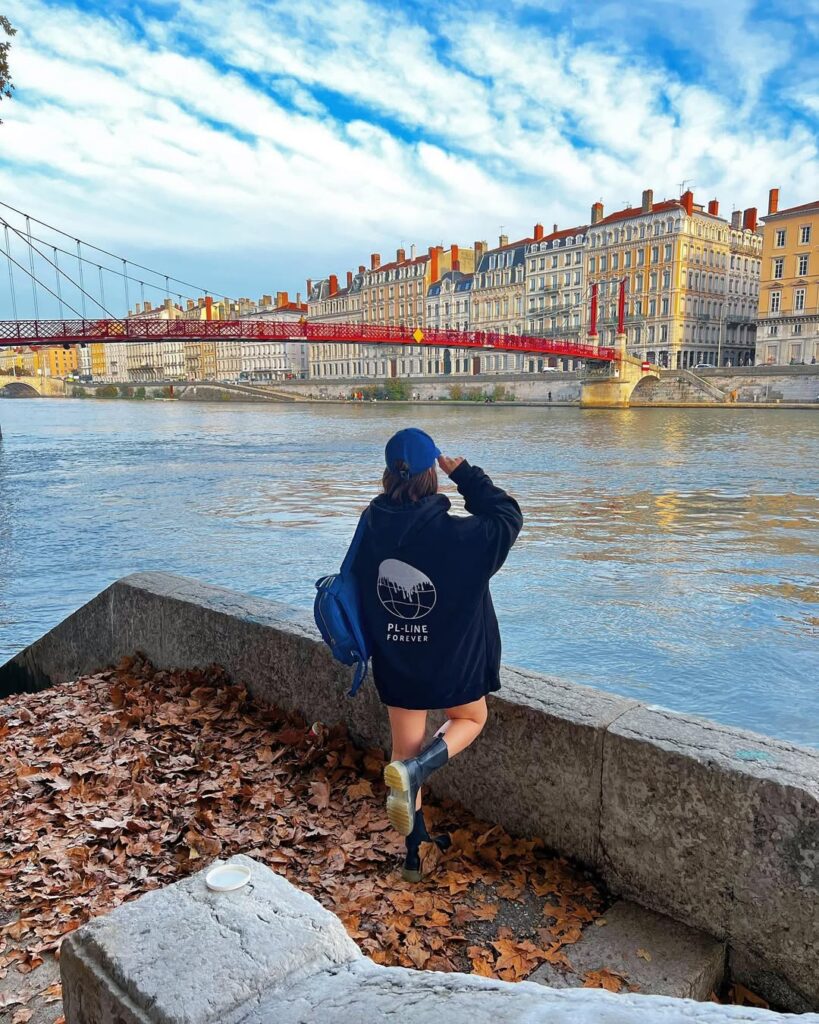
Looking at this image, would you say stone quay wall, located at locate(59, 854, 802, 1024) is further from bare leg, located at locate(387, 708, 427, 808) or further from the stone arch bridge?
the stone arch bridge

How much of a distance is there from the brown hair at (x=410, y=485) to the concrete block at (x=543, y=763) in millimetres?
816

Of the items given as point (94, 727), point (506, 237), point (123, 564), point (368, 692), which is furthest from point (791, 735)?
point (506, 237)

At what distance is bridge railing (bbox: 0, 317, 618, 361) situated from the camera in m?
37.8

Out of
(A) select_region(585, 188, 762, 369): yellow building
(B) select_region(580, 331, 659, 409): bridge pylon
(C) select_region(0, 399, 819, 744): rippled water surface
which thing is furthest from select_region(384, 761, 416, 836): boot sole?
(A) select_region(585, 188, 762, 369): yellow building

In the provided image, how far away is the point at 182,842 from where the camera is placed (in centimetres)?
320

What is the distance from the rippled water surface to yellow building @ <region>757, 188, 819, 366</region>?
42797 millimetres

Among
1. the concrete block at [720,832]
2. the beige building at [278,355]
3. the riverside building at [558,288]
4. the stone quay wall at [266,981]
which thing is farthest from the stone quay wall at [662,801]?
the beige building at [278,355]

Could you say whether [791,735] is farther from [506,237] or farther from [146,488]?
[506,237]

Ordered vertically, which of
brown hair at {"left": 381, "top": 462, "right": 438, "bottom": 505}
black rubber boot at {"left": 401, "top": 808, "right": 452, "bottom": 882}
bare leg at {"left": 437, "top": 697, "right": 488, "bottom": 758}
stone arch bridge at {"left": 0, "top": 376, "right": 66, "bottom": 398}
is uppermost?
brown hair at {"left": 381, "top": 462, "right": 438, "bottom": 505}

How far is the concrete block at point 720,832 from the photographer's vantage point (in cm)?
229

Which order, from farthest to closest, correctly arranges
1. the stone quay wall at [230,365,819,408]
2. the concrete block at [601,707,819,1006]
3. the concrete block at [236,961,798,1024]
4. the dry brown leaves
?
the stone quay wall at [230,365,819,408], the dry brown leaves, the concrete block at [601,707,819,1006], the concrete block at [236,961,798,1024]

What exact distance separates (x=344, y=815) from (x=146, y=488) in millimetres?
17337

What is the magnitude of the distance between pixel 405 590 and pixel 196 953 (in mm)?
1295

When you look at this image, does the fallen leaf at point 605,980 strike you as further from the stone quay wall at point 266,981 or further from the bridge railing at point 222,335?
the bridge railing at point 222,335
